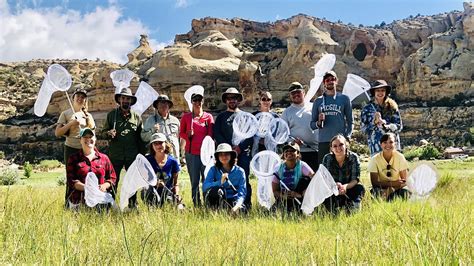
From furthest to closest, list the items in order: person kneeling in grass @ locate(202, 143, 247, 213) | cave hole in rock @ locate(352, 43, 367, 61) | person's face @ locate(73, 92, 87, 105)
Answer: cave hole in rock @ locate(352, 43, 367, 61), person's face @ locate(73, 92, 87, 105), person kneeling in grass @ locate(202, 143, 247, 213)

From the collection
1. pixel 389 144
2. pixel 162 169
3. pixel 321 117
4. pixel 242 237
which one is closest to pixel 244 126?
pixel 321 117

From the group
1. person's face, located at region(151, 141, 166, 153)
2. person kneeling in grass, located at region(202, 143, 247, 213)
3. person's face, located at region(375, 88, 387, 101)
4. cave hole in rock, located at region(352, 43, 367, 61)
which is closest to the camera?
person kneeling in grass, located at region(202, 143, 247, 213)

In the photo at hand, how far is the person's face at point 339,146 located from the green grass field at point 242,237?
0.71 m

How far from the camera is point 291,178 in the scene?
235 inches

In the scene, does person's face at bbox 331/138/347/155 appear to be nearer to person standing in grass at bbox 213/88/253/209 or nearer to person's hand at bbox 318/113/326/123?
person's hand at bbox 318/113/326/123

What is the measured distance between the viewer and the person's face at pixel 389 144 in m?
6.14

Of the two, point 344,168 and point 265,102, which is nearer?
point 344,168

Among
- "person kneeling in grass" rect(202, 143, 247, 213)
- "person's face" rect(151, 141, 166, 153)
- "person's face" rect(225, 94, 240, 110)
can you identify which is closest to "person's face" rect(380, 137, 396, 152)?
"person kneeling in grass" rect(202, 143, 247, 213)

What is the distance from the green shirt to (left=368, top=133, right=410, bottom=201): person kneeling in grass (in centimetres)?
352

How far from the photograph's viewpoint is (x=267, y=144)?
22.9 feet

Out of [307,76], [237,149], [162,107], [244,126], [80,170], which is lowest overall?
[80,170]

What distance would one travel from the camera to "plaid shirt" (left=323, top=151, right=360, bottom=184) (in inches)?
232

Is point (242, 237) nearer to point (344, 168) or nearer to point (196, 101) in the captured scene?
point (344, 168)

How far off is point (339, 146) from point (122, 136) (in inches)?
125
